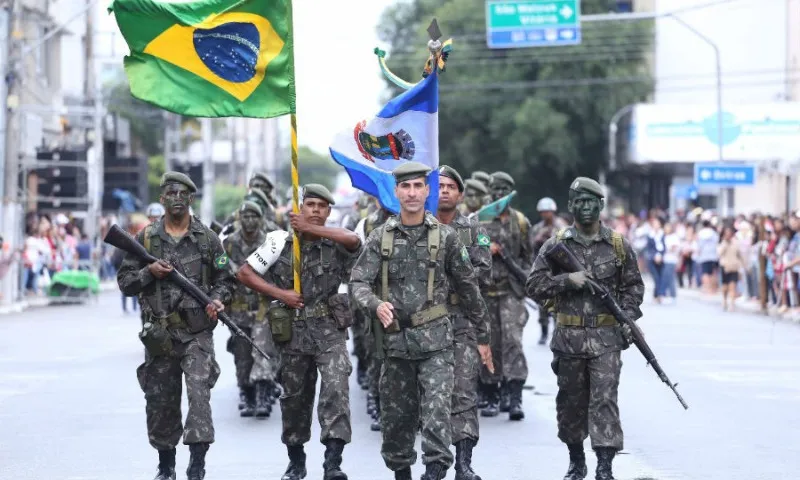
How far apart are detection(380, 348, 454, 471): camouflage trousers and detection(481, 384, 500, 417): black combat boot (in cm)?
458

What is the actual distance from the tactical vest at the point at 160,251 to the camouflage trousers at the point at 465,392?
5.38 feet

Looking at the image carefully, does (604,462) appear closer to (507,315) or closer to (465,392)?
(465,392)

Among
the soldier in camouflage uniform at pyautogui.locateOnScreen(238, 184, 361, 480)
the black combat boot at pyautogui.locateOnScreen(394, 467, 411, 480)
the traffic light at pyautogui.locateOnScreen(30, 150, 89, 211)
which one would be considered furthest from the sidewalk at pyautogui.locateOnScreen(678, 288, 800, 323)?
the black combat boot at pyautogui.locateOnScreen(394, 467, 411, 480)

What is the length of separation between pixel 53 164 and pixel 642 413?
22.9m

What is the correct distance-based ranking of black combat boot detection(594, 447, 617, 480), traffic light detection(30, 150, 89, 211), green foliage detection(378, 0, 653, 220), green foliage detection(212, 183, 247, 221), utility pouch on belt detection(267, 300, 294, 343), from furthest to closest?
green foliage detection(212, 183, 247, 221) → green foliage detection(378, 0, 653, 220) → traffic light detection(30, 150, 89, 211) → utility pouch on belt detection(267, 300, 294, 343) → black combat boot detection(594, 447, 617, 480)

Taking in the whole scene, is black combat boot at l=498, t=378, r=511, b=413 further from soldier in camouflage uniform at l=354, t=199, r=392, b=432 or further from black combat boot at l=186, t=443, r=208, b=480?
black combat boot at l=186, t=443, r=208, b=480

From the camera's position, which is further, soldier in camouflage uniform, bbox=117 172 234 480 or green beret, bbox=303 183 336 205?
green beret, bbox=303 183 336 205

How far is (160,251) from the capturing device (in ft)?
31.7

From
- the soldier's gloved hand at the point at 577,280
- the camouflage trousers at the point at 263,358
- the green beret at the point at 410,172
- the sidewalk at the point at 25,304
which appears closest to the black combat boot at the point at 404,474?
the soldier's gloved hand at the point at 577,280

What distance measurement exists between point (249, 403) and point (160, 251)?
15.2 ft

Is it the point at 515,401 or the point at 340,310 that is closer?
the point at 340,310

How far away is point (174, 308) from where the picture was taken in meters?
9.62

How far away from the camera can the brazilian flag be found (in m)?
10.1

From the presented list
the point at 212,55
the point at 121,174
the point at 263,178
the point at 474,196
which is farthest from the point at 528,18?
the point at 212,55
